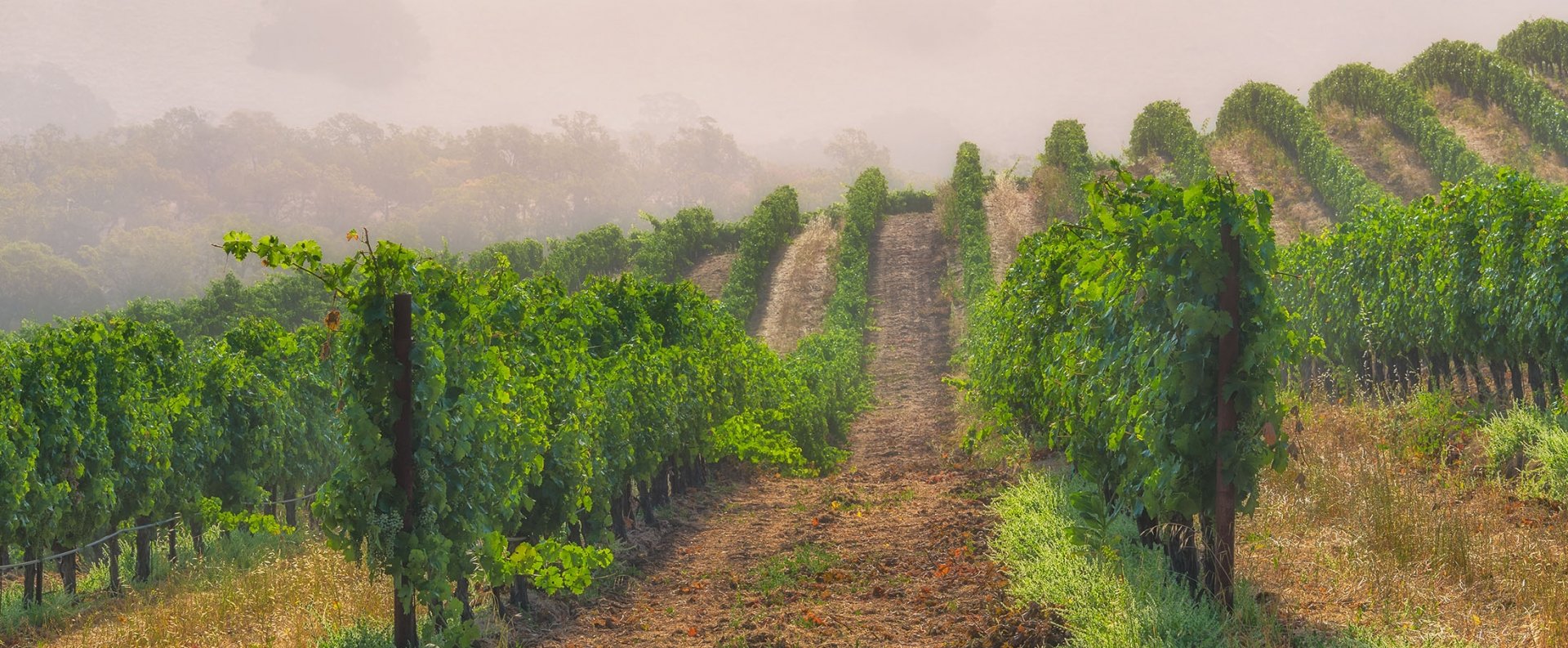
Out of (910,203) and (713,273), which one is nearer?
(713,273)

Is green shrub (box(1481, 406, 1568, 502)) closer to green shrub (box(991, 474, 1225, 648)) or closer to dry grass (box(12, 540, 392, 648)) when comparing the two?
green shrub (box(991, 474, 1225, 648))

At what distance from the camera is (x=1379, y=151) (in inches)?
1439

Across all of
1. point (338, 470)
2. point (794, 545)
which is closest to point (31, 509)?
point (338, 470)

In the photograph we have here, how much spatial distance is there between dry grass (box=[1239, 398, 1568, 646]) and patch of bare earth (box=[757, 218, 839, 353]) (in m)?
18.8

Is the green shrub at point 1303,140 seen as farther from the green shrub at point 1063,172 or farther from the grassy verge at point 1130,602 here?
the grassy verge at point 1130,602

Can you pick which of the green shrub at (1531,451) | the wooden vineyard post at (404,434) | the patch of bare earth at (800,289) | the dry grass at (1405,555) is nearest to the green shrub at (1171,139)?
the patch of bare earth at (800,289)

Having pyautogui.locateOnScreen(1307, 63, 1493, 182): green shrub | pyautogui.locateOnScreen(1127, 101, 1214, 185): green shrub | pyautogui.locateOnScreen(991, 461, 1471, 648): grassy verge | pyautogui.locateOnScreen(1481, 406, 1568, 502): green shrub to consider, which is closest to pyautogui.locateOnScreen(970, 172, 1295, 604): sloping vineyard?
pyautogui.locateOnScreen(991, 461, 1471, 648): grassy verge

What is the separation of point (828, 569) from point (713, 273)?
88.9ft

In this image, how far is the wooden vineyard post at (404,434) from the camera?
5.82 m

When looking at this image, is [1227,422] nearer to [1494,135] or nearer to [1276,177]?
[1276,177]

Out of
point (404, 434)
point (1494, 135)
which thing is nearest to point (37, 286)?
point (1494, 135)

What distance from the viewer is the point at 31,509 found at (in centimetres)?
956

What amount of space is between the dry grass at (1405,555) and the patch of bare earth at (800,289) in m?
18.8

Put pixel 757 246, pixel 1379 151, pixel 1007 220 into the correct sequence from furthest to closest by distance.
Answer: pixel 1379 151 < pixel 1007 220 < pixel 757 246
